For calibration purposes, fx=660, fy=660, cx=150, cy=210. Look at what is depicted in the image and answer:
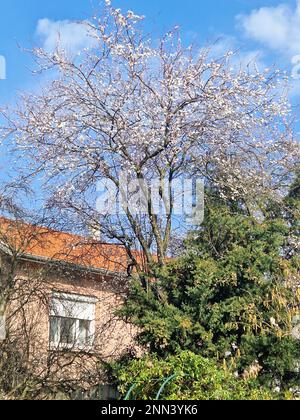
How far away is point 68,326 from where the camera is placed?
1277 cm

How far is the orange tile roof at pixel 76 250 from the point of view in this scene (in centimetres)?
1297

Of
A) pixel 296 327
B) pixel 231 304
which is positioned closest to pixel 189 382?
pixel 231 304

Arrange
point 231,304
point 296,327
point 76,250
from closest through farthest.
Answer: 1. point 231,304
2. point 296,327
3. point 76,250

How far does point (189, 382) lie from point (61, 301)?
4515 mm

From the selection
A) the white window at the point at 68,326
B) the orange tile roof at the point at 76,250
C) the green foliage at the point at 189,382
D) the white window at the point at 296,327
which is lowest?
the green foliage at the point at 189,382

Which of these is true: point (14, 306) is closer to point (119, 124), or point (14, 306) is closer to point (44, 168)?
point (44, 168)

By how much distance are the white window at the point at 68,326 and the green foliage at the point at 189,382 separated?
279cm

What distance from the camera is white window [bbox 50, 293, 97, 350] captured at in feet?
40.5

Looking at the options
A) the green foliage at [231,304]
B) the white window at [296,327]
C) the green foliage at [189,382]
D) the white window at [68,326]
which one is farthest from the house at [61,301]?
the white window at [296,327]

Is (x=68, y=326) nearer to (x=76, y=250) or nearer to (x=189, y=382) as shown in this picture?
(x=76, y=250)

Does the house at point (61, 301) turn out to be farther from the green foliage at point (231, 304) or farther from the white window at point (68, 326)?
the green foliage at point (231, 304)

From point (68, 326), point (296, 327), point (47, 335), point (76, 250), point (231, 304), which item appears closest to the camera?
point (231, 304)

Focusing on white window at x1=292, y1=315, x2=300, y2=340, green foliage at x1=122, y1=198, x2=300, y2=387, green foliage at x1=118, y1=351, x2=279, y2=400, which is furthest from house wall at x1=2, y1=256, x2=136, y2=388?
white window at x1=292, y1=315, x2=300, y2=340

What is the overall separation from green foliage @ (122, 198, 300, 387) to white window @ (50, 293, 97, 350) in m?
1.80
